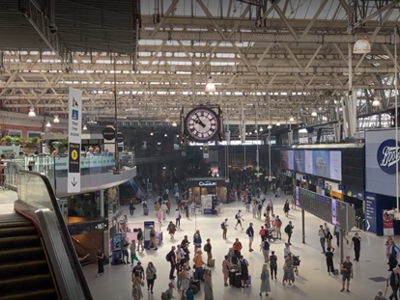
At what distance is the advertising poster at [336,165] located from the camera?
2138 cm

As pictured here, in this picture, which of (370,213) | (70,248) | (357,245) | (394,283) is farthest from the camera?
(370,213)

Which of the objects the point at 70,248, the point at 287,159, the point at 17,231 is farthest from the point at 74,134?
the point at 287,159

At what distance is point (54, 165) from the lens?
11234 mm

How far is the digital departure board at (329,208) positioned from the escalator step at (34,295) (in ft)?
32.1

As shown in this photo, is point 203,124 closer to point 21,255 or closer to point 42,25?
point 42,25

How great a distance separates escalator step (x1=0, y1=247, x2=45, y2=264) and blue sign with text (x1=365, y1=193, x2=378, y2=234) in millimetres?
16742

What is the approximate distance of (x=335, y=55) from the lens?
1784 cm

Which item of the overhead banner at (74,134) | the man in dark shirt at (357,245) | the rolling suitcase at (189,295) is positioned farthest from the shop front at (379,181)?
the overhead banner at (74,134)

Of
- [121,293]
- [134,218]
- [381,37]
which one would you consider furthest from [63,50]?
[134,218]

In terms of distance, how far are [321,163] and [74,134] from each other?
60.9 ft

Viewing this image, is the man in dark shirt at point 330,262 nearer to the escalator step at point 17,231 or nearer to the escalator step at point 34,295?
the escalator step at point 17,231

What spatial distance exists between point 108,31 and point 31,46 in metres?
1.92

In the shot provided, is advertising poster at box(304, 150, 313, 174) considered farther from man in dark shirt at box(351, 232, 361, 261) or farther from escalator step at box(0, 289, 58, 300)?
escalator step at box(0, 289, 58, 300)

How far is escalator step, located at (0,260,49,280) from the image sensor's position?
492 centimetres
